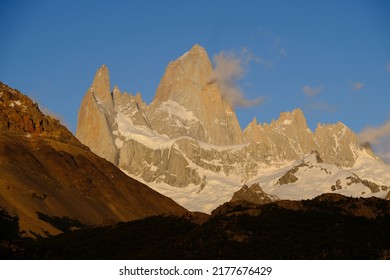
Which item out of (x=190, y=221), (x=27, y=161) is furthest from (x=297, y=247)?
(x=27, y=161)

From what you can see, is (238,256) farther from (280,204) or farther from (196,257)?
(280,204)

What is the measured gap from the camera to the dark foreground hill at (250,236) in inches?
3265

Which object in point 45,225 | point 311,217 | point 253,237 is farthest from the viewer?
point 45,225

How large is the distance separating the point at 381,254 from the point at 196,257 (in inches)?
663

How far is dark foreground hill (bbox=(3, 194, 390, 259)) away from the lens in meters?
82.9

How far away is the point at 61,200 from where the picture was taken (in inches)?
7357

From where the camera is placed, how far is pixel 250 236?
86562 mm

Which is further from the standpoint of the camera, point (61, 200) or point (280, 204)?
point (61, 200)

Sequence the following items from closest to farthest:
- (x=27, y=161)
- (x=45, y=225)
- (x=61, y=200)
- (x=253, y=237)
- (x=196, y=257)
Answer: (x=196, y=257)
(x=253, y=237)
(x=45, y=225)
(x=61, y=200)
(x=27, y=161)

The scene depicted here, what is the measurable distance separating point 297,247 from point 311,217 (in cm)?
1105

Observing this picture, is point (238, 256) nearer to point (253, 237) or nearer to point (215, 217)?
point (253, 237)
